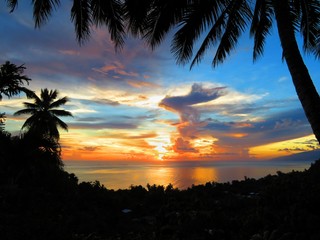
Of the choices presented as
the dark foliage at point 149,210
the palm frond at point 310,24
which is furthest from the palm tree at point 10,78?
the palm frond at point 310,24

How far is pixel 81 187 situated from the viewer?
1442cm

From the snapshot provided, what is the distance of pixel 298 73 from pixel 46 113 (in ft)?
91.0

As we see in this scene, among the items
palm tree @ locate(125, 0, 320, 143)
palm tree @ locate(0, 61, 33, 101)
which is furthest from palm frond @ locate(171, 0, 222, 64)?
palm tree @ locate(0, 61, 33, 101)

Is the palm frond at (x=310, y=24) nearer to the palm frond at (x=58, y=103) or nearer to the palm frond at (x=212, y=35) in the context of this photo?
the palm frond at (x=212, y=35)

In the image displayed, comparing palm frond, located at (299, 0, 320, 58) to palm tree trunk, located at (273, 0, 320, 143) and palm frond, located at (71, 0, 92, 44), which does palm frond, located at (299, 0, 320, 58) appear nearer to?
palm tree trunk, located at (273, 0, 320, 143)

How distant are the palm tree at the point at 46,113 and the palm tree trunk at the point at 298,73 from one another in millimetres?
26217

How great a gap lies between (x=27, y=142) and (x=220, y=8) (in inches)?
446

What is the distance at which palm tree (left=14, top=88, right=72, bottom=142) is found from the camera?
29.5 metres

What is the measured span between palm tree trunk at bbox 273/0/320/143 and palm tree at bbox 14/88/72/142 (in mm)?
26217

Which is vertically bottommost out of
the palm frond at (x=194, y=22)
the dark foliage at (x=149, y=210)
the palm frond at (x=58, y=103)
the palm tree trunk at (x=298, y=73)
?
the dark foliage at (x=149, y=210)

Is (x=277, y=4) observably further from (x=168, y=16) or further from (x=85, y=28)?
(x=85, y=28)

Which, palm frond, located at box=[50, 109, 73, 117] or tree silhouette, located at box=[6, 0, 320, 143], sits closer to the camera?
tree silhouette, located at box=[6, 0, 320, 143]

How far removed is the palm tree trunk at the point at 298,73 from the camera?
18.1 feet

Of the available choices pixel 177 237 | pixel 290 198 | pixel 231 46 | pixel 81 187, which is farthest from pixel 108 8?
pixel 81 187
